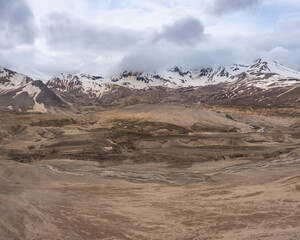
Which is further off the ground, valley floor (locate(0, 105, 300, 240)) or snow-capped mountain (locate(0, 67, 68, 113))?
snow-capped mountain (locate(0, 67, 68, 113))

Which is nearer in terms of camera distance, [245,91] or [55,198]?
[55,198]

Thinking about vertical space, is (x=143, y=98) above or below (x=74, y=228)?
above

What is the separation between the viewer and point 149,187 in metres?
14.3

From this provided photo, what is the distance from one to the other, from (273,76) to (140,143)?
16710cm

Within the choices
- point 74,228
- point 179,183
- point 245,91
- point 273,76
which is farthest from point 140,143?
point 273,76

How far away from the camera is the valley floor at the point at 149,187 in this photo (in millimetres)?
8930

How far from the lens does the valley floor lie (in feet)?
29.3

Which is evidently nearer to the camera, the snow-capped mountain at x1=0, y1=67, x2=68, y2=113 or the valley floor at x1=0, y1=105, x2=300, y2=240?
the valley floor at x1=0, y1=105, x2=300, y2=240

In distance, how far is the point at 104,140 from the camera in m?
28.5

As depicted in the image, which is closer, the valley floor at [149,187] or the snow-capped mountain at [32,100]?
the valley floor at [149,187]

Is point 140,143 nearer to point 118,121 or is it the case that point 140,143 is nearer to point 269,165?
point 269,165

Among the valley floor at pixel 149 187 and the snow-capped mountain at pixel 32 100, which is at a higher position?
the snow-capped mountain at pixel 32 100

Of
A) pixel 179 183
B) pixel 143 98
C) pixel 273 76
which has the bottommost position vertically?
pixel 179 183

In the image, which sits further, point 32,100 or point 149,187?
point 32,100
